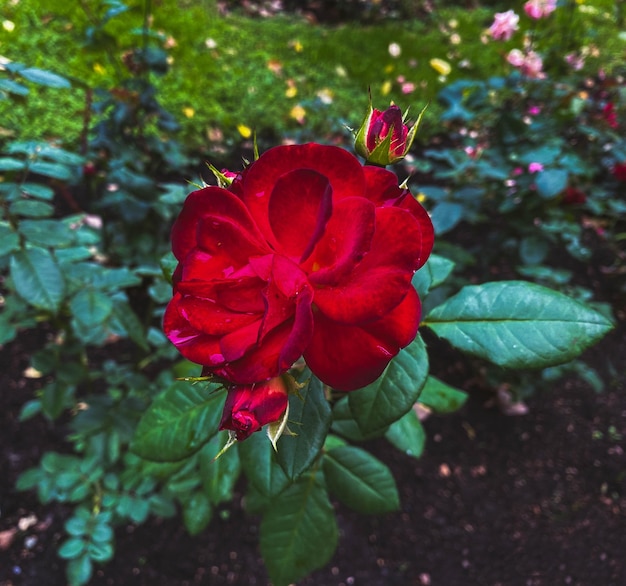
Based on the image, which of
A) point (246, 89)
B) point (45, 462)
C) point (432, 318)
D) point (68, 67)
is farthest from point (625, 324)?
point (68, 67)

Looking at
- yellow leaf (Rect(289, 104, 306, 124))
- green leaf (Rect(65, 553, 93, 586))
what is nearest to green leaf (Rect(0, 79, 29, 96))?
green leaf (Rect(65, 553, 93, 586))

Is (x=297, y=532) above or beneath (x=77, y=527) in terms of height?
above

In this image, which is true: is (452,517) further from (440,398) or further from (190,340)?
(190,340)

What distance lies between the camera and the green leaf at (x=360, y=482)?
0.85 metres

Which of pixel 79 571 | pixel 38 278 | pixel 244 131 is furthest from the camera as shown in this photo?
pixel 244 131

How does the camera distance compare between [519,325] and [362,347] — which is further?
[519,325]

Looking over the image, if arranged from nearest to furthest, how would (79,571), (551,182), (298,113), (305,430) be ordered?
(305,430), (79,571), (551,182), (298,113)

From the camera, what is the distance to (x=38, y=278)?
0.88 meters

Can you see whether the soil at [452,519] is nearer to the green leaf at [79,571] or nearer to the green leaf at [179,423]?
the green leaf at [79,571]

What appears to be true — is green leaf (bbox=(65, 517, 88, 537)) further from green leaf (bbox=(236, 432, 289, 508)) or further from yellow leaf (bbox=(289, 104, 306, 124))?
yellow leaf (bbox=(289, 104, 306, 124))

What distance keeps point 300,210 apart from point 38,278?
2.14 feet

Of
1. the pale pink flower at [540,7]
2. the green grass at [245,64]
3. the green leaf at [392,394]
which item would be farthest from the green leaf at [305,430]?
the green grass at [245,64]

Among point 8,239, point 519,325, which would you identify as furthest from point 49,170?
point 519,325

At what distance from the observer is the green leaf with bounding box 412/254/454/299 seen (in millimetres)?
625
